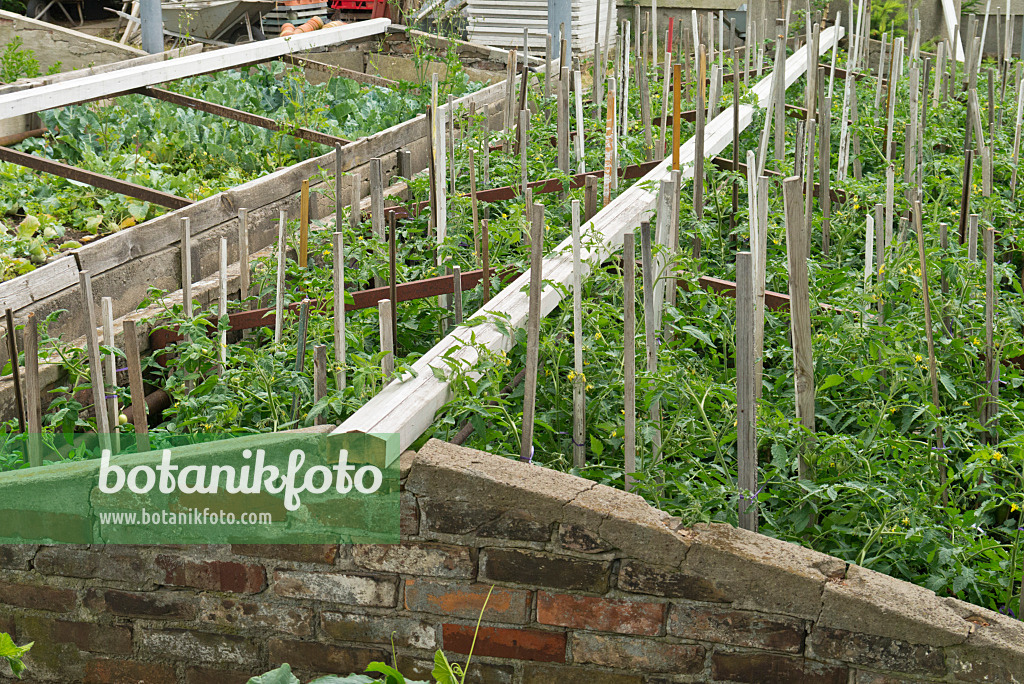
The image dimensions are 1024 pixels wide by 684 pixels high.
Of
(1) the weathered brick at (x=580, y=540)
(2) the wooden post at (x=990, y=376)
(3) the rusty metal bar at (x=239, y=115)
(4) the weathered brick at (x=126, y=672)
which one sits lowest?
(4) the weathered brick at (x=126, y=672)

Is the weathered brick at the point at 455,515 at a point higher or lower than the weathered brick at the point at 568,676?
higher

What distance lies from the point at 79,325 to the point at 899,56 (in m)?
4.53

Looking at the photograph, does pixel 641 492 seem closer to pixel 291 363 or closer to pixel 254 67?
pixel 291 363

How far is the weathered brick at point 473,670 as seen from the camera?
2346 mm

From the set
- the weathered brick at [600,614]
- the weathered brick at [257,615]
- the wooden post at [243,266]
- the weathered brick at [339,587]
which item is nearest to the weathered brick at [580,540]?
the weathered brick at [600,614]

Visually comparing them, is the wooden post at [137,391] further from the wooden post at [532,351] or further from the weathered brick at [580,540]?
the weathered brick at [580,540]

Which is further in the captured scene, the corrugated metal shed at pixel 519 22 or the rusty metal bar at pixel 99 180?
the corrugated metal shed at pixel 519 22

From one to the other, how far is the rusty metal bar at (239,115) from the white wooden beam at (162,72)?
6.1 inches

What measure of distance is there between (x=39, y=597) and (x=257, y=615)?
0.60 m

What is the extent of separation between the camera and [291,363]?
298cm

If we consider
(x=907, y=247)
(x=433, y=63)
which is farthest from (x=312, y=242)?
(x=433, y=63)

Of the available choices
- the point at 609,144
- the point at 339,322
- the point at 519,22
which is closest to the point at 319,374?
the point at 339,322

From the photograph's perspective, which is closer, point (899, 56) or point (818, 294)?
point (818, 294)

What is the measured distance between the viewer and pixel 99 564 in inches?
94.7
